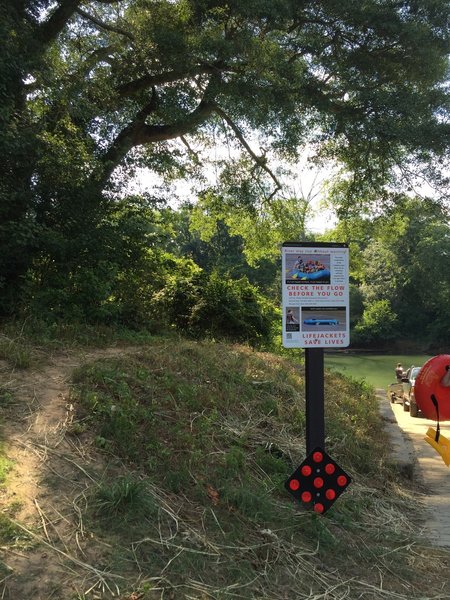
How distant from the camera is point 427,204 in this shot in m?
13.8

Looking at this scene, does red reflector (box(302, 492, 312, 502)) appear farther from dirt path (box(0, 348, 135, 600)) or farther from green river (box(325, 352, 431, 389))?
green river (box(325, 352, 431, 389))

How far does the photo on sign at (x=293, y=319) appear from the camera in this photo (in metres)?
4.61

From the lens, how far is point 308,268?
473cm

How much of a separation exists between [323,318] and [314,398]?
675 mm

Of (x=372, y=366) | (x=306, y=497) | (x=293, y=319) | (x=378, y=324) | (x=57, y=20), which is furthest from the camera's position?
(x=378, y=324)

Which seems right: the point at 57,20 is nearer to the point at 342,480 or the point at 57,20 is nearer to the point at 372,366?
the point at 342,480

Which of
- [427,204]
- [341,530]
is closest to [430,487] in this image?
[341,530]

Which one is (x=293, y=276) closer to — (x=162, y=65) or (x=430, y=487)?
(x=430, y=487)

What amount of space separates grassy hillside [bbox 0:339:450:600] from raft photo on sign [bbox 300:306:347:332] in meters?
1.24

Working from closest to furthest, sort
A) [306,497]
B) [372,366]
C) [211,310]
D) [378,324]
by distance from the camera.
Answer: [306,497]
[211,310]
[372,366]
[378,324]

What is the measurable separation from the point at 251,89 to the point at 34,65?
4.03 meters

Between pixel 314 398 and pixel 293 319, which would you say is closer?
pixel 293 319

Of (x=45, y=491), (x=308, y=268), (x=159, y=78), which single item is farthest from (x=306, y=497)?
(x=159, y=78)

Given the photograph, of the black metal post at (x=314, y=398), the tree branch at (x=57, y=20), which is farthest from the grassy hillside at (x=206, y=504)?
the tree branch at (x=57, y=20)
